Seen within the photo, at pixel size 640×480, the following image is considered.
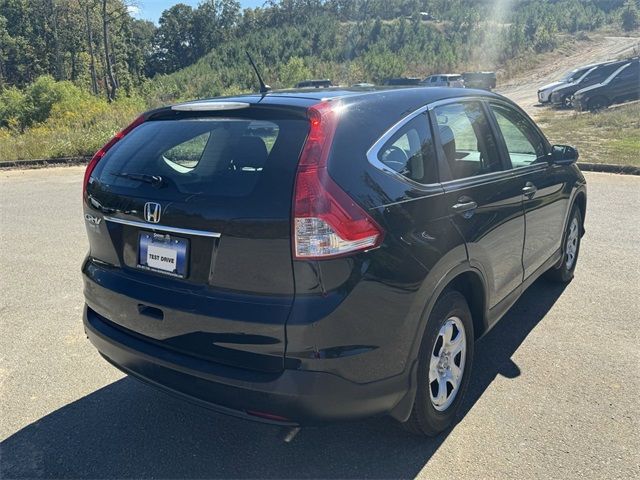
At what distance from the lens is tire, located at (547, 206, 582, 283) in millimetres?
4619

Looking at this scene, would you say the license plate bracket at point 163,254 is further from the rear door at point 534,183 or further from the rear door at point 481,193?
the rear door at point 534,183

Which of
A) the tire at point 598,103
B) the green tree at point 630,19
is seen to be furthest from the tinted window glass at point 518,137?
the green tree at point 630,19

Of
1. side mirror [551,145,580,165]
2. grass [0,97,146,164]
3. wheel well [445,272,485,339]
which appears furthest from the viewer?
grass [0,97,146,164]

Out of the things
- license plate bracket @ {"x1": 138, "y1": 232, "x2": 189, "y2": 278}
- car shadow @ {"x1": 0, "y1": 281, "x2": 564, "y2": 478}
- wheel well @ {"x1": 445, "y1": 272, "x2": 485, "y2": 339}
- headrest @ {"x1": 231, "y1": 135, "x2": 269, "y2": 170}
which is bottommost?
car shadow @ {"x1": 0, "y1": 281, "x2": 564, "y2": 478}

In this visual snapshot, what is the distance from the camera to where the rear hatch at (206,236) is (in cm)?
216

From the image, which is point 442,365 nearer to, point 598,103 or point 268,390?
point 268,390

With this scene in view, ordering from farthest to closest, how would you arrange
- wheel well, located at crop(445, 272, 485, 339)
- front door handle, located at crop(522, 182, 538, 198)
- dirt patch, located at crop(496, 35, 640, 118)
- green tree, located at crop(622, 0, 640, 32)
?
green tree, located at crop(622, 0, 640, 32) → dirt patch, located at crop(496, 35, 640, 118) → front door handle, located at crop(522, 182, 538, 198) → wheel well, located at crop(445, 272, 485, 339)

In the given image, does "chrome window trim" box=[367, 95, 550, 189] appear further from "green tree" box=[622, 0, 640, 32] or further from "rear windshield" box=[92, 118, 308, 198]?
"green tree" box=[622, 0, 640, 32]

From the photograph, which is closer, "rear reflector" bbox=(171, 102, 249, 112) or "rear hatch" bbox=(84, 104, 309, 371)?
"rear hatch" bbox=(84, 104, 309, 371)

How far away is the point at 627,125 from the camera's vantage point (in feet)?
53.2

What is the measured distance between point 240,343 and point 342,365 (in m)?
0.45

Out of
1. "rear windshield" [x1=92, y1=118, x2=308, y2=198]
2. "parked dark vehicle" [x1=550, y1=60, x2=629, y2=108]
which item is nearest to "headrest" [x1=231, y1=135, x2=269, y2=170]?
"rear windshield" [x1=92, y1=118, x2=308, y2=198]

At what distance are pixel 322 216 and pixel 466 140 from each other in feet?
4.90

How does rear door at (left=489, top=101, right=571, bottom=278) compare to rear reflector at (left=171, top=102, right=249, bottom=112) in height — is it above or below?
below
